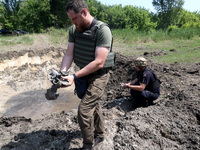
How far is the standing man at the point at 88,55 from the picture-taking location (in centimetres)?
231

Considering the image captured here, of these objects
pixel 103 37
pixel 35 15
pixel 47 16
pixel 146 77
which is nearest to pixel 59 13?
pixel 47 16

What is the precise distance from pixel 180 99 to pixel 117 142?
204cm

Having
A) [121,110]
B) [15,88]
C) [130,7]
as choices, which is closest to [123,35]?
[15,88]

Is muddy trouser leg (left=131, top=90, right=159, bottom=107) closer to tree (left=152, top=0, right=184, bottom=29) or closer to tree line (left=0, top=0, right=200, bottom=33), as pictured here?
tree line (left=0, top=0, right=200, bottom=33)

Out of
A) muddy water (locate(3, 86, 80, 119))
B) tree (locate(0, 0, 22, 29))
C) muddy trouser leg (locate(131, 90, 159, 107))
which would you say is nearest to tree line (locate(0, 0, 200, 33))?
tree (locate(0, 0, 22, 29))

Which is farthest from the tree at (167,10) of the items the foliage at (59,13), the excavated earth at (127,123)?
the excavated earth at (127,123)

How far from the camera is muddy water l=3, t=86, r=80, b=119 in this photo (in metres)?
6.15

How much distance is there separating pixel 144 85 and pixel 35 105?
15.3 feet

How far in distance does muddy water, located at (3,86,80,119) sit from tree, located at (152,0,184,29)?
37178 mm

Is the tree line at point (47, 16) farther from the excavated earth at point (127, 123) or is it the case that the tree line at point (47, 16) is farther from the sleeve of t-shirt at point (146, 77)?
the sleeve of t-shirt at point (146, 77)

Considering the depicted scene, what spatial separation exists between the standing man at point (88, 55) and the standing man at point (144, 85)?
145 cm

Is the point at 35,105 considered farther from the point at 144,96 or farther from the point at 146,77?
the point at 146,77

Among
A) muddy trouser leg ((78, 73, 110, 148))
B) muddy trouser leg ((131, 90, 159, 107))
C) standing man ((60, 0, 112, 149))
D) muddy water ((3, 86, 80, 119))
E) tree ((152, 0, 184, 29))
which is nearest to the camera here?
standing man ((60, 0, 112, 149))

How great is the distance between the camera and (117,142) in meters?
2.87
